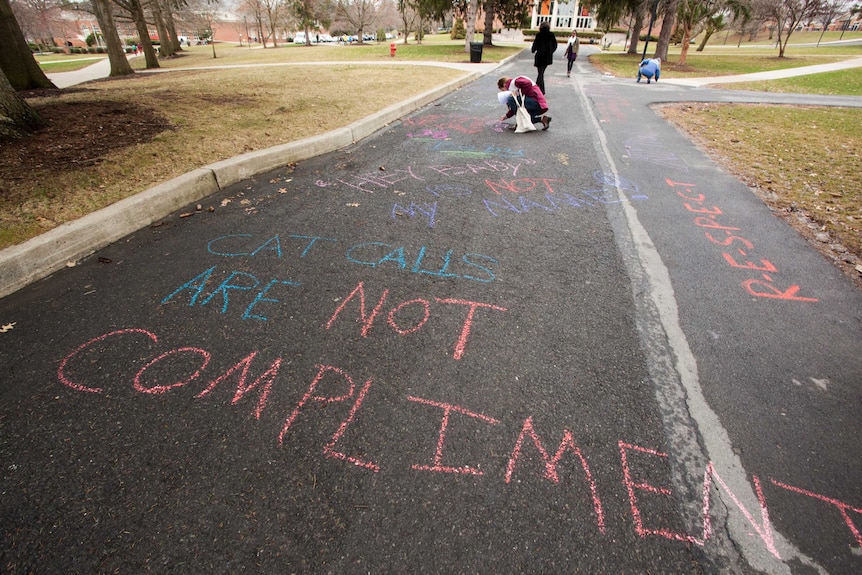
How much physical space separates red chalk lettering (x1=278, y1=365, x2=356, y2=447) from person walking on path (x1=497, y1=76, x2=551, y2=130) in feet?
23.0

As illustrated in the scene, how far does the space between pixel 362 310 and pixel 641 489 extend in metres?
1.95

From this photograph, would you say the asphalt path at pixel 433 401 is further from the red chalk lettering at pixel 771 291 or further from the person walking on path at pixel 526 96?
the person walking on path at pixel 526 96

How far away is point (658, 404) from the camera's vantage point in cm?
225

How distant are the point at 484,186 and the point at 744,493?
415cm

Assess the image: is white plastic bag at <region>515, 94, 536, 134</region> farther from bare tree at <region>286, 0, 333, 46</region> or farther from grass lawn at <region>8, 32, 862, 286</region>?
bare tree at <region>286, 0, 333, 46</region>

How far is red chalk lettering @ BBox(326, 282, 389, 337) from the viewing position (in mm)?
2762

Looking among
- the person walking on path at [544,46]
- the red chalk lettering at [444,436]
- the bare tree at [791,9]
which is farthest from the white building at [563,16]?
the red chalk lettering at [444,436]

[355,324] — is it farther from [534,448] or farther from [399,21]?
[399,21]

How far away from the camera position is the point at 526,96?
801 cm

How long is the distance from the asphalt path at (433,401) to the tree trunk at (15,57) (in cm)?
925

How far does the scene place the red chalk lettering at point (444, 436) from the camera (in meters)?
1.87

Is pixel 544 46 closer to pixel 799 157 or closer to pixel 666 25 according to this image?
pixel 799 157

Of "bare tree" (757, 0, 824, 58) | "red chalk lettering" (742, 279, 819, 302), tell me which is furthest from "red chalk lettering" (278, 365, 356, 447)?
"bare tree" (757, 0, 824, 58)

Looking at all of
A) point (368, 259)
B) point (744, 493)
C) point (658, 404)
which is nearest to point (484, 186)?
point (368, 259)
